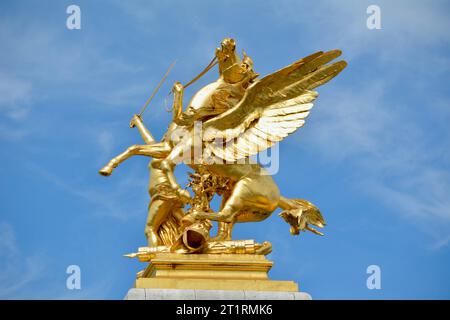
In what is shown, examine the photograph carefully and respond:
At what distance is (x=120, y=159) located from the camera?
1395 cm

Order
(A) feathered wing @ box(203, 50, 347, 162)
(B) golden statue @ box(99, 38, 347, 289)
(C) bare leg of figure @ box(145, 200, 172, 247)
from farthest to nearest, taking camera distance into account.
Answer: (C) bare leg of figure @ box(145, 200, 172, 247)
(A) feathered wing @ box(203, 50, 347, 162)
(B) golden statue @ box(99, 38, 347, 289)

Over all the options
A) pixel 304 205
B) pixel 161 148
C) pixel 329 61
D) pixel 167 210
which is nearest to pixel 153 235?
pixel 167 210

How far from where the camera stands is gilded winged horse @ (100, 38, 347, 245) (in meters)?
13.4

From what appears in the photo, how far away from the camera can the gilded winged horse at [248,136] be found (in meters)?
13.4

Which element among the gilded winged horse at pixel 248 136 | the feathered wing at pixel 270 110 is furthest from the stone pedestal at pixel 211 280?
the feathered wing at pixel 270 110

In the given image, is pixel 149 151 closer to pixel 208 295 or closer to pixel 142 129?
pixel 142 129

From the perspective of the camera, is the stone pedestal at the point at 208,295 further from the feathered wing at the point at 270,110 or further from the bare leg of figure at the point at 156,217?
the feathered wing at the point at 270,110

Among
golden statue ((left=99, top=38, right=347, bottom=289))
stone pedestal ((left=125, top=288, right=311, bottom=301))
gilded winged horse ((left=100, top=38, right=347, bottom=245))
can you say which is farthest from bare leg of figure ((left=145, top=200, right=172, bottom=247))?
stone pedestal ((left=125, top=288, right=311, bottom=301))

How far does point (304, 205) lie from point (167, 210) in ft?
6.94

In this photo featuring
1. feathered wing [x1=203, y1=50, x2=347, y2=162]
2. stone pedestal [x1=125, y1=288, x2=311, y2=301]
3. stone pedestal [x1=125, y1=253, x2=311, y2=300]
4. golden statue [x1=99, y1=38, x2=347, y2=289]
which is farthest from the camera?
feathered wing [x1=203, y1=50, x2=347, y2=162]

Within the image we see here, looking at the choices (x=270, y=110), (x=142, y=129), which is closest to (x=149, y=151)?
(x=142, y=129)

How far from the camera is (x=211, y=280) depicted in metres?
12.6

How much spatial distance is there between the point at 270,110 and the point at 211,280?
2746 millimetres

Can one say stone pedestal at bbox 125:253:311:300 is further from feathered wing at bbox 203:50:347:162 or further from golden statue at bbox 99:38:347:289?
feathered wing at bbox 203:50:347:162
